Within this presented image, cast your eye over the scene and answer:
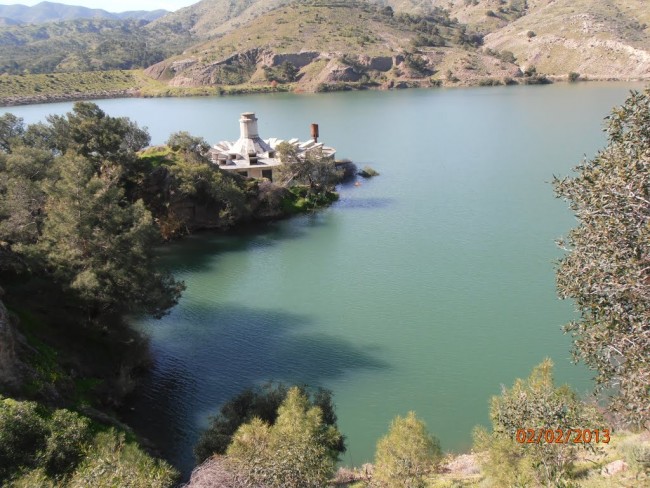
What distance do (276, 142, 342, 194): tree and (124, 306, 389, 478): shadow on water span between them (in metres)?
24.1

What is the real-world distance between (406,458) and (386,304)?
19.0 metres

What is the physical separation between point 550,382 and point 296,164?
136ft

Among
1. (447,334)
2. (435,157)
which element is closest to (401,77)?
(435,157)

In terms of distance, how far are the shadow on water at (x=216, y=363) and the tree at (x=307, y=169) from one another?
24.1m

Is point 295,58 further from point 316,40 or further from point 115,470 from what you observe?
point 115,470

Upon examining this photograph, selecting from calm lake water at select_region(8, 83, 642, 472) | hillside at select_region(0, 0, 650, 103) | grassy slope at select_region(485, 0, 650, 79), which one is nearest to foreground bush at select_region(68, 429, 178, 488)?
calm lake water at select_region(8, 83, 642, 472)

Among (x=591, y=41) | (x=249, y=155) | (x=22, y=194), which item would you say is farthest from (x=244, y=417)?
(x=591, y=41)

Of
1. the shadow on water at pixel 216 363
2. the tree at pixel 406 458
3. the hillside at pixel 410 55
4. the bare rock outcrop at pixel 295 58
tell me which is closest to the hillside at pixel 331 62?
the bare rock outcrop at pixel 295 58

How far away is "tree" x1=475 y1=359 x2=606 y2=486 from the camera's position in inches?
487

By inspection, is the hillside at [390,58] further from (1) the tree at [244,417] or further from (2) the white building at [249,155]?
(1) the tree at [244,417]

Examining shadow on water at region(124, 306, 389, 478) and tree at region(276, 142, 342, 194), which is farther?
tree at region(276, 142, 342, 194)

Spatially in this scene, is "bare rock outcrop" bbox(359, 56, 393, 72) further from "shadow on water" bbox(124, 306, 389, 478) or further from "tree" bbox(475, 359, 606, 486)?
"tree" bbox(475, 359, 606, 486)

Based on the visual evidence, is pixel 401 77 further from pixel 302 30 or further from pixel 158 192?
pixel 158 192

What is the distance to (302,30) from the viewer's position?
19475 cm
